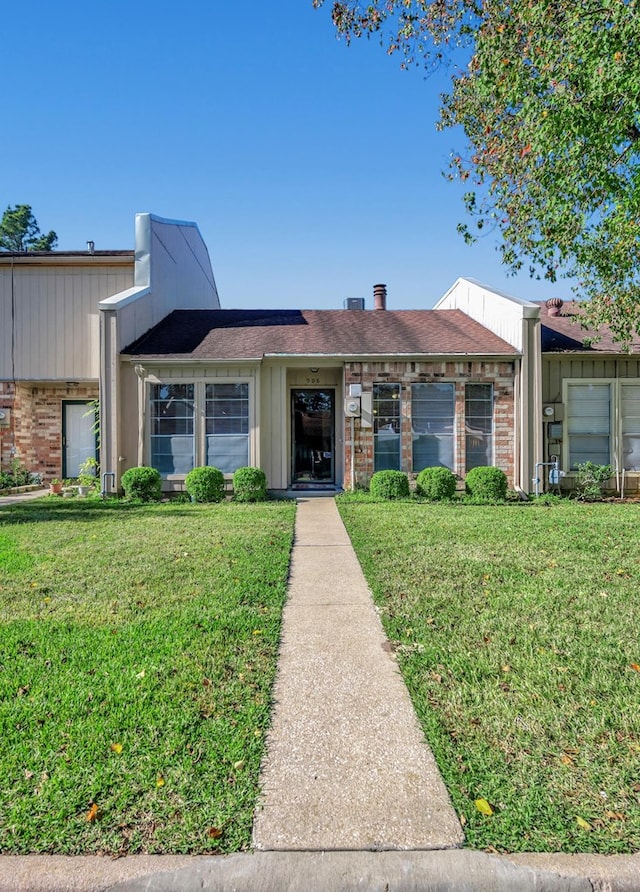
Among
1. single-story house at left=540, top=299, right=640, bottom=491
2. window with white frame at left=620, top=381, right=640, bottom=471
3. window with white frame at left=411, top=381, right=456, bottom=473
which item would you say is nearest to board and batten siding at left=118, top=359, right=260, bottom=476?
window with white frame at left=411, top=381, right=456, bottom=473

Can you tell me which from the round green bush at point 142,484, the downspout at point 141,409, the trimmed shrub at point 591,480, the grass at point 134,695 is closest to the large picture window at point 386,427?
the trimmed shrub at point 591,480

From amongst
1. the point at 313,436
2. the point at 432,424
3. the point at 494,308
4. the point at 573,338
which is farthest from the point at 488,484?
the point at 573,338

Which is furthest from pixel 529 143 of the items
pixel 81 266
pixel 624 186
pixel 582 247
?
pixel 81 266

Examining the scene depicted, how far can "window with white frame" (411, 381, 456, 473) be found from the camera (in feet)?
38.3

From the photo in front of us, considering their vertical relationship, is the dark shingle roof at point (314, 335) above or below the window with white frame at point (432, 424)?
above

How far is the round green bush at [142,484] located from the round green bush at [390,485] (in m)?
4.54

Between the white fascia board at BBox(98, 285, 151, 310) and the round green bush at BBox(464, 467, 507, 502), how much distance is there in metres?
8.37

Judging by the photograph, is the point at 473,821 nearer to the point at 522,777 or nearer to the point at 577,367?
the point at 522,777

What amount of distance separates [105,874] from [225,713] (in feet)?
3.37

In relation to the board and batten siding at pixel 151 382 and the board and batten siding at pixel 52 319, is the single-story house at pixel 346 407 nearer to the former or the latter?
the board and batten siding at pixel 151 382

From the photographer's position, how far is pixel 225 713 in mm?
2926

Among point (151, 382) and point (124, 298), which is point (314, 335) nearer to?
point (151, 382)

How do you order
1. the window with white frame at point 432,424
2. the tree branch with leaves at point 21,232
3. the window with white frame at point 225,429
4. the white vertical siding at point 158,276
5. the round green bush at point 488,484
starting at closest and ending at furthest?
1. the round green bush at point 488,484
2. the window with white frame at point 225,429
3. the window with white frame at point 432,424
4. the white vertical siding at point 158,276
5. the tree branch with leaves at point 21,232

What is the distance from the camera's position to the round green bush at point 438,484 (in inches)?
431
